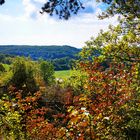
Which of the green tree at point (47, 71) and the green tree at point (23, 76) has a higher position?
the green tree at point (23, 76)

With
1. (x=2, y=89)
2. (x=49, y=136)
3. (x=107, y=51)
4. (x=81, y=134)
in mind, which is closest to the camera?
(x=81, y=134)

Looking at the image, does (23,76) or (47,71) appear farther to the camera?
(47,71)

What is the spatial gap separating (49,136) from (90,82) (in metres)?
3.18

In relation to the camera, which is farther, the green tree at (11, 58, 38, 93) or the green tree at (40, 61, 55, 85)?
the green tree at (40, 61, 55, 85)

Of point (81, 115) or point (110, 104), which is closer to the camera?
point (81, 115)

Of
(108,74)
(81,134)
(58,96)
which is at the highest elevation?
(108,74)

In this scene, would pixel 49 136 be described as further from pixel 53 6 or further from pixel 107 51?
pixel 53 6

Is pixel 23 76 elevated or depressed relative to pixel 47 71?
elevated

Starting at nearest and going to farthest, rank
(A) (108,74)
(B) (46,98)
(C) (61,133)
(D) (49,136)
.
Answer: (C) (61,133)
(D) (49,136)
(A) (108,74)
(B) (46,98)

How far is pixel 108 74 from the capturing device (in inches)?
648

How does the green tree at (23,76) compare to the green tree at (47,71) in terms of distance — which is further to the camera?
the green tree at (47,71)

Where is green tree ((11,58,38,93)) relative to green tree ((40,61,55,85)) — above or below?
above

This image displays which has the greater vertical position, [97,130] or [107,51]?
[107,51]

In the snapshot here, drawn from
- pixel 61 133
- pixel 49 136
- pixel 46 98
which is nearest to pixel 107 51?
pixel 49 136
